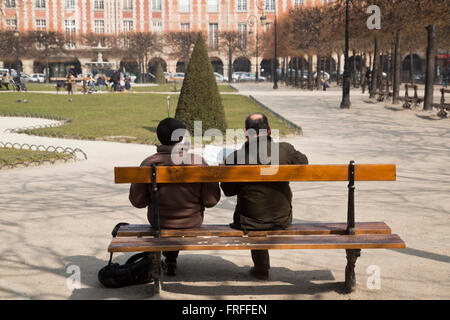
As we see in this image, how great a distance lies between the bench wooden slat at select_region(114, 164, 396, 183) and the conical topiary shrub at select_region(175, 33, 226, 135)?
981 centimetres

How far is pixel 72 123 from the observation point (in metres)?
17.8

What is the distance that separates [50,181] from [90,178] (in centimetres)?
53

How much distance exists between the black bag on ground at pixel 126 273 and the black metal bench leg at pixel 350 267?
4.22ft

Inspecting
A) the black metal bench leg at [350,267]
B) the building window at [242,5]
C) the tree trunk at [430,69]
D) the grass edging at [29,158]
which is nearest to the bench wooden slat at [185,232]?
the black metal bench leg at [350,267]

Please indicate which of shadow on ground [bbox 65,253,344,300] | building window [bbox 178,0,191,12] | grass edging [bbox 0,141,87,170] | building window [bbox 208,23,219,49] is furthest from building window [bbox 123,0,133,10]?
shadow on ground [bbox 65,253,344,300]

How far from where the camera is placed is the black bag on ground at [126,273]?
4.13m

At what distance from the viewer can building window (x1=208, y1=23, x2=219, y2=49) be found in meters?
68.9

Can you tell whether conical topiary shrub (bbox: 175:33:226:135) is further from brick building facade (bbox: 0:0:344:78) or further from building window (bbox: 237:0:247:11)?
building window (bbox: 237:0:247:11)

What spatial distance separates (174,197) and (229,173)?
0.50 meters

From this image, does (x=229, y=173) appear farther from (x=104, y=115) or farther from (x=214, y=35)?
(x=214, y=35)

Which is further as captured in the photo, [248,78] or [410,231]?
[248,78]

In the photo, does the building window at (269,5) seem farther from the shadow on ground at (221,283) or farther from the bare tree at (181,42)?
the shadow on ground at (221,283)
